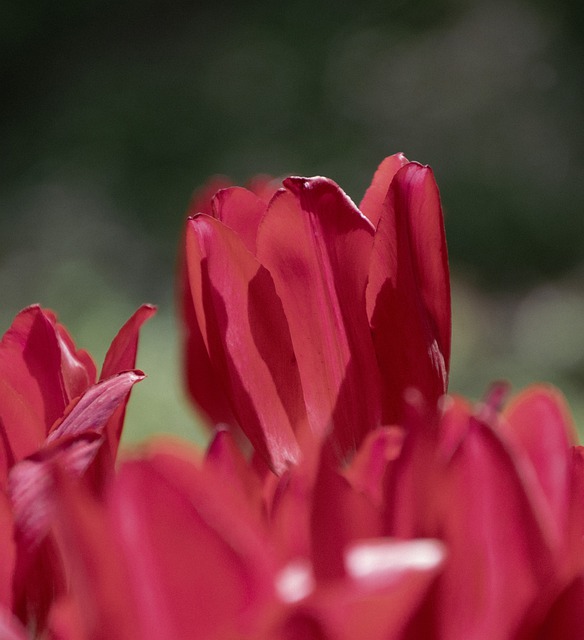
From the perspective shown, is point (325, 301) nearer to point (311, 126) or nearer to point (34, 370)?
point (34, 370)

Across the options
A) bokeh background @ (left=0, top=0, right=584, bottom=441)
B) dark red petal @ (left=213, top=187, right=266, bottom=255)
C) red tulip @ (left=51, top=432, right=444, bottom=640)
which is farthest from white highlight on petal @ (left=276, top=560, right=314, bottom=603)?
bokeh background @ (left=0, top=0, right=584, bottom=441)

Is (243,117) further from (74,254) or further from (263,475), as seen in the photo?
(263,475)

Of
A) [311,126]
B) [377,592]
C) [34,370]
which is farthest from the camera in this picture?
[311,126]

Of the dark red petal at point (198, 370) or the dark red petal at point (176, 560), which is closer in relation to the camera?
the dark red petal at point (176, 560)

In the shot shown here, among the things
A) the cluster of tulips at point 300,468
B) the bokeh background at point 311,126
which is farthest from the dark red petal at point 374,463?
the bokeh background at point 311,126

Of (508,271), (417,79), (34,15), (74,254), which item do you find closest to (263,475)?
(74,254)

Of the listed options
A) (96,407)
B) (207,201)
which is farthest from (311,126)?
(96,407)

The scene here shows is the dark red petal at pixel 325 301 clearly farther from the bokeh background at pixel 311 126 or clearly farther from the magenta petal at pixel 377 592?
the bokeh background at pixel 311 126

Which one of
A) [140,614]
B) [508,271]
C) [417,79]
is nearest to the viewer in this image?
[140,614]
